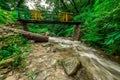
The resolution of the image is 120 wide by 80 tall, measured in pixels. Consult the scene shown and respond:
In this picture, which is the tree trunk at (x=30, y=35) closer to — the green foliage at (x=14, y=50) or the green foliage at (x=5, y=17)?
the green foliage at (x=14, y=50)

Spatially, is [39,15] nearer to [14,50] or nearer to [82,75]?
[14,50]

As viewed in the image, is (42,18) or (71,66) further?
(42,18)

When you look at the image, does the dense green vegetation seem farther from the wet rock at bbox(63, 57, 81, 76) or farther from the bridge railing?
the wet rock at bbox(63, 57, 81, 76)

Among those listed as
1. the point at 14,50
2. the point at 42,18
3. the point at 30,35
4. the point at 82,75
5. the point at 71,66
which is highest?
the point at 42,18

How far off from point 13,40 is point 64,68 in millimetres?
3139

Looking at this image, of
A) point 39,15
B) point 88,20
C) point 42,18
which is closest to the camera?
point 88,20

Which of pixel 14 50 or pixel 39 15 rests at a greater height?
pixel 39 15

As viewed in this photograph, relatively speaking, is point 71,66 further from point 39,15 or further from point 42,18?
point 42,18

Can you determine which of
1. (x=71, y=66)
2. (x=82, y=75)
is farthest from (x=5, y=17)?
(x=82, y=75)

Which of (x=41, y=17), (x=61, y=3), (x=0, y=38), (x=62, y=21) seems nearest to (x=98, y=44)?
(x=62, y=21)

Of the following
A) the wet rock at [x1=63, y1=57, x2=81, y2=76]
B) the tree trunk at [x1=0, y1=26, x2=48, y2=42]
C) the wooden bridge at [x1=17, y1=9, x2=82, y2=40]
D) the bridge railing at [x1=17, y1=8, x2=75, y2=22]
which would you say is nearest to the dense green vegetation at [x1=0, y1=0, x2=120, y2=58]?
the wooden bridge at [x1=17, y1=9, x2=82, y2=40]

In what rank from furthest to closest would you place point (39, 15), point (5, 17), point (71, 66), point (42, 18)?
1. point (42, 18)
2. point (5, 17)
3. point (39, 15)
4. point (71, 66)

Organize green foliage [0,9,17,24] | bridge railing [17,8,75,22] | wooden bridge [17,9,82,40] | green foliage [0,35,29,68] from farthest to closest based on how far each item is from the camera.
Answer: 1. bridge railing [17,8,75,22]
2. wooden bridge [17,9,82,40]
3. green foliage [0,9,17,24]
4. green foliage [0,35,29,68]

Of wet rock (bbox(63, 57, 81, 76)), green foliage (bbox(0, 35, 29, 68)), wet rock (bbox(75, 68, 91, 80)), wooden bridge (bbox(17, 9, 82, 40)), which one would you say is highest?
wooden bridge (bbox(17, 9, 82, 40))
